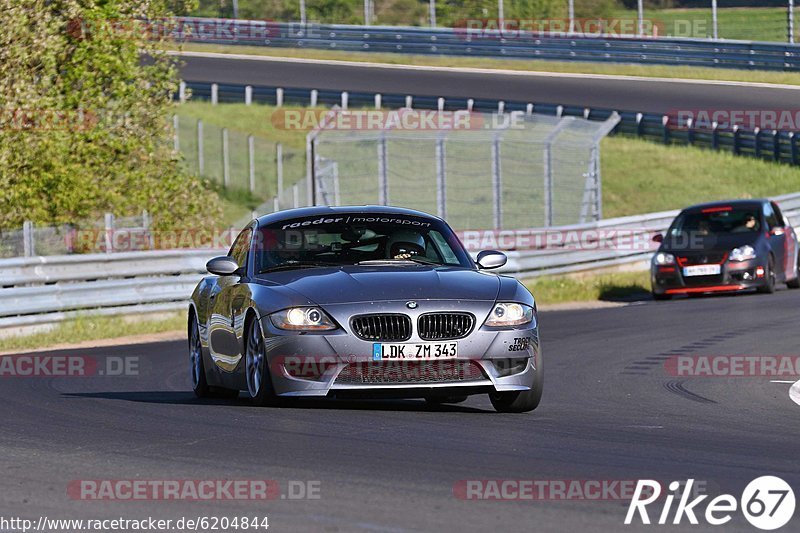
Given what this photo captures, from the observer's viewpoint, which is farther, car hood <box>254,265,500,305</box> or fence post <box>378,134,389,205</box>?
fence post <box>378,134,389,205</box>

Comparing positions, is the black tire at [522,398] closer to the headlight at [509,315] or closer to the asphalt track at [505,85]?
the headlight at [509,315]

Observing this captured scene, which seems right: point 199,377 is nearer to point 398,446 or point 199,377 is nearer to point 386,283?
point 386,283

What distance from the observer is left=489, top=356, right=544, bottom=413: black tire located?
33.2 feet

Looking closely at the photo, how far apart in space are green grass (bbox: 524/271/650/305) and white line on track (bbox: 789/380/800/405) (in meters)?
12.8

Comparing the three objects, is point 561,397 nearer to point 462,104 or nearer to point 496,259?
point 496,259

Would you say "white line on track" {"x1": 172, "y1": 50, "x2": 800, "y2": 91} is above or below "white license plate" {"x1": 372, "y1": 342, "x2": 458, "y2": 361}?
below

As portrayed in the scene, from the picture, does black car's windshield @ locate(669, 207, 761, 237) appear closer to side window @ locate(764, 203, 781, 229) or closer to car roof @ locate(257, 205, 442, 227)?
side window @ locate(764, 203, 781, 229)

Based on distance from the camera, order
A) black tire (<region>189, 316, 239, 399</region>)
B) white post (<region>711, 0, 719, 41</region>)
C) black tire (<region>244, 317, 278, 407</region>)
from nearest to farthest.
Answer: black tire (<region>244, 317, 278, 407</region>)
black tire (<region>189, 316, 239, 399</region>)
white post (<region>711, 0, 719, 41</region>)

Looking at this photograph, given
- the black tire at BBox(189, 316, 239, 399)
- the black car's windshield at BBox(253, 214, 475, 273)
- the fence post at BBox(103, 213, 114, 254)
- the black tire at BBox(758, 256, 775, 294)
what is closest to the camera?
the black car's windshield at BBox(253, 214, 475, 273)

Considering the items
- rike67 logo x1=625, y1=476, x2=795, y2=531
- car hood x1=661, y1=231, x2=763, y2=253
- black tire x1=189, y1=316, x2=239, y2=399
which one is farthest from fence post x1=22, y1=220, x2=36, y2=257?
rike67 logo x1=625, y1=476, x2=795, y2=531

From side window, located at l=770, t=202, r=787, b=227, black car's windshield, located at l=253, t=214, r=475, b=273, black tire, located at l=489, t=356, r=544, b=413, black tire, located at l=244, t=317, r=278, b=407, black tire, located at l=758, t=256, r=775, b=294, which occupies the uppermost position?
black car's windshield, located at l=253, t=214, r=475, b=273

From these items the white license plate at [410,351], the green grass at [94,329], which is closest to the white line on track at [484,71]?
the green grass at [94,329]

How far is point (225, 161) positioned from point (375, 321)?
86.0 ft

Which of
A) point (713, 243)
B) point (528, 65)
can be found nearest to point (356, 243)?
point (713, 243)
